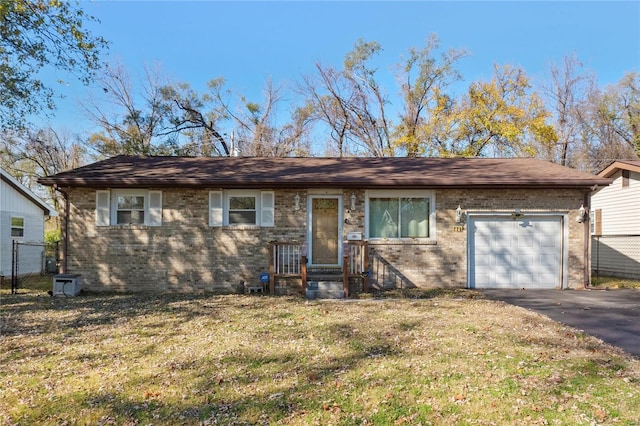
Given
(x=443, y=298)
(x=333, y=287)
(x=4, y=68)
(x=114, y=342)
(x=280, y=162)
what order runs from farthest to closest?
(x=280, y=162) → (x=4, y=68) → (x=333, y=287) → (x=443, y=298) → (x=114, y=342)

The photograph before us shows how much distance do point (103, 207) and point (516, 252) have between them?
1065 centimetres

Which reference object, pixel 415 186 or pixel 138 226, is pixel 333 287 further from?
pixel 138 226

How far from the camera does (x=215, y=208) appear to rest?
10.8m

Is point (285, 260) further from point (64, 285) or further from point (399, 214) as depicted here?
point (64, 285)

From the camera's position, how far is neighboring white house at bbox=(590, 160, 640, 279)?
1366cm

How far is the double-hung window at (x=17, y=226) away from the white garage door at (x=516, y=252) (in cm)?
1530

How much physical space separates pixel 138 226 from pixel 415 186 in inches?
280

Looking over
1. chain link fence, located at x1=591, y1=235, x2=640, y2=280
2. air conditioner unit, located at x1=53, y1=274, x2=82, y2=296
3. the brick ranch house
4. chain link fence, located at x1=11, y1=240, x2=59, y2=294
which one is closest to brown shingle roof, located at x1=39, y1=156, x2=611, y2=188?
the brick ranch house

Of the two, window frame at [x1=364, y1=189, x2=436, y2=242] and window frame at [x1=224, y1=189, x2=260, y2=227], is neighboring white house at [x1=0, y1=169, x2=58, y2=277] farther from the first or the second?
window frame at [x1=364, y1=189, x2=436, y2=242]

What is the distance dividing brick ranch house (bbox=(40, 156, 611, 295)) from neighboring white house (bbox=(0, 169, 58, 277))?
18.4ft

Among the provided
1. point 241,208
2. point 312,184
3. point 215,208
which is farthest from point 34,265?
point 312,184

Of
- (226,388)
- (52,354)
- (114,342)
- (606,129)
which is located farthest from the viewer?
(606,129)

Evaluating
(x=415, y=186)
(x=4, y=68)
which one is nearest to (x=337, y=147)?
(x=415, y=186)

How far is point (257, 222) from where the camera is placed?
10.8 meters
